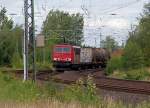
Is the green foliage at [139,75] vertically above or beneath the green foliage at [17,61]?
beneath

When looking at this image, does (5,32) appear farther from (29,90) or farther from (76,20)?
(29,90)

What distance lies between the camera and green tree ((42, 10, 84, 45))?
83944 millimetres

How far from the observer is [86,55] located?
2398 inches

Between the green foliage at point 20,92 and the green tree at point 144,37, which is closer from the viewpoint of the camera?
the green foliage at point 20,92

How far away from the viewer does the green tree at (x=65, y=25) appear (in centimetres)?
8394

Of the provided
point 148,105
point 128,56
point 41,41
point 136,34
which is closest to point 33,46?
point 41,41

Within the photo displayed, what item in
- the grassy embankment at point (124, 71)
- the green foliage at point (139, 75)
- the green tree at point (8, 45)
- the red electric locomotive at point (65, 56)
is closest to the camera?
the green foliage at point (139, 75)

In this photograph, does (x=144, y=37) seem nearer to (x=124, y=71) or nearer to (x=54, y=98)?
(x=124, y=71)

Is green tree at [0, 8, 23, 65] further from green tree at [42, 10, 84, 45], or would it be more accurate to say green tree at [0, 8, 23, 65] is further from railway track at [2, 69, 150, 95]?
railway track at [2, 69, 150, 95]

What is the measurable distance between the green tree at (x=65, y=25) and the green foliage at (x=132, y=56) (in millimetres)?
27732

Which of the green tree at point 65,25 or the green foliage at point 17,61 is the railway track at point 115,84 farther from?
the green tree at point 65,25

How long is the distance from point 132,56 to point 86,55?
1143cm

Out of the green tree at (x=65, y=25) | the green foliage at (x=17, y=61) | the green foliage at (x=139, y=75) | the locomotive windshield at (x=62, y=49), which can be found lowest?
the green foliage at (x=139, y=75)

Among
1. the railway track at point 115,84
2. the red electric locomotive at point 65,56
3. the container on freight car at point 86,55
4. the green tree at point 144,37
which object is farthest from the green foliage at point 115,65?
the railway track at point 115,84
